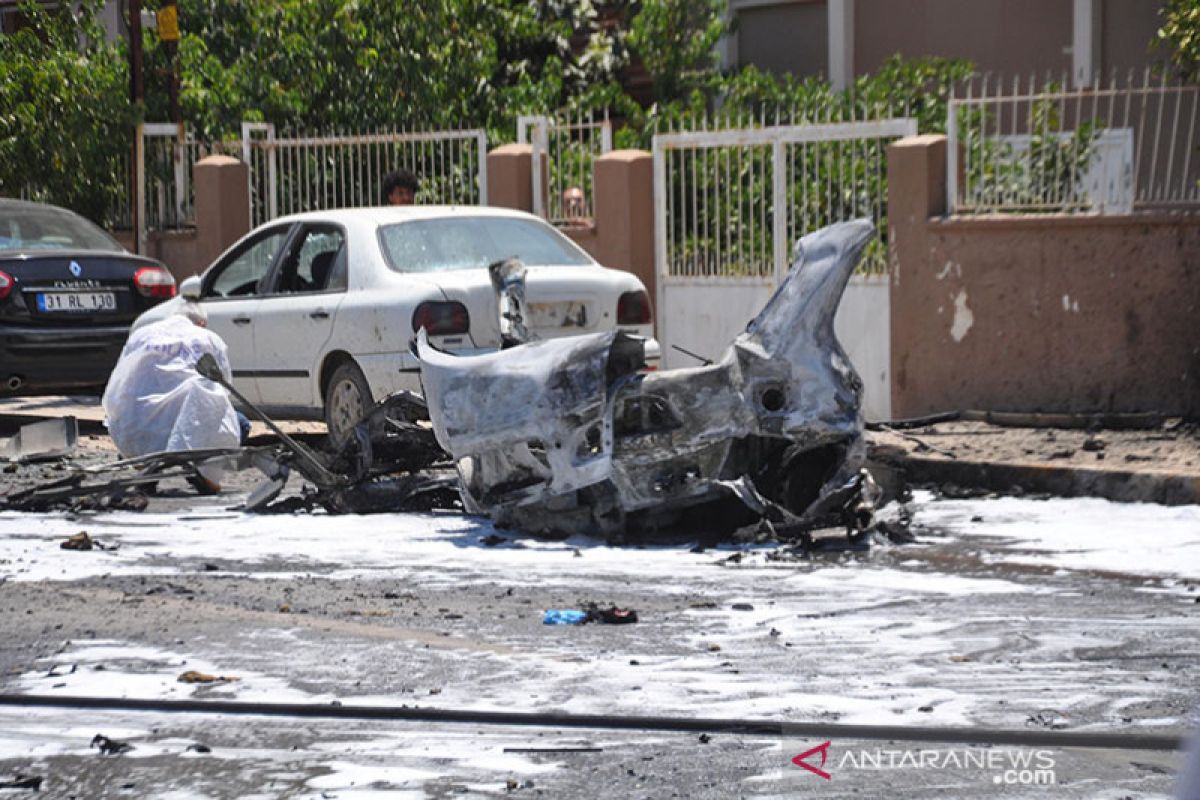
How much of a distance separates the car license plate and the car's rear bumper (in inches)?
5.6

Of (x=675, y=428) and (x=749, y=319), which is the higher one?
(x=749, y=319)

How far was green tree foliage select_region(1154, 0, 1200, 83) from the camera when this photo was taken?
12.5m

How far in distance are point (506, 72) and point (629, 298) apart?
10.6m

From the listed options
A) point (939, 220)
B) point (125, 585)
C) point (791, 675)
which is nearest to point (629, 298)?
point (939, 220)

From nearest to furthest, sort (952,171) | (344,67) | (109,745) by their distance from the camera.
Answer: (109,745), (952,171), (344,67)

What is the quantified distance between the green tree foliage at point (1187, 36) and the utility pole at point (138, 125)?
31.4 ft

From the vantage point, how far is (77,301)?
563 inches

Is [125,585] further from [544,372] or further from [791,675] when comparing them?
[791,675]

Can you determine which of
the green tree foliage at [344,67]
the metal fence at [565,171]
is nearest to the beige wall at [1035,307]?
the metal fence at [565,171]

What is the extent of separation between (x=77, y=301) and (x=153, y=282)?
0.62 meters

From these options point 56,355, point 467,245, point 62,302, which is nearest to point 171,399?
point 467,245

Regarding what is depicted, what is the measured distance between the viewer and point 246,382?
42.1ft

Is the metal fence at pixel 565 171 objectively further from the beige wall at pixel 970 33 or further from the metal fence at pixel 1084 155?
the beige wall at pixel 970 33

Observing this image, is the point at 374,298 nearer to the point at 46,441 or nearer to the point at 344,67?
the point at 46,441
